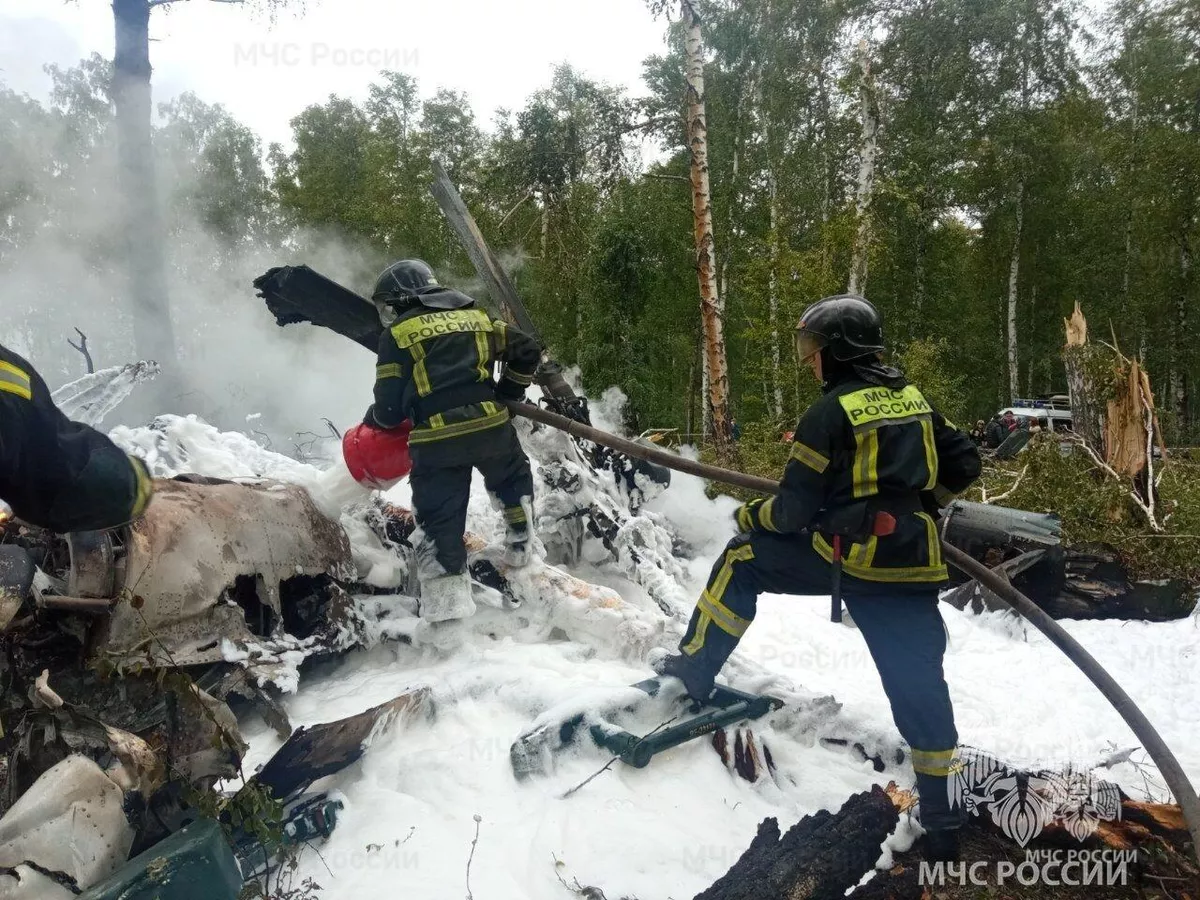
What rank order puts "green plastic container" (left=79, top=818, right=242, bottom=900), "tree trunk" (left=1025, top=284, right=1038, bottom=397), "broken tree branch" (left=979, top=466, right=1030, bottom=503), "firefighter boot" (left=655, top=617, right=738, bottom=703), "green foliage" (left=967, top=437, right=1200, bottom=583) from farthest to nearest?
"tree trunk" (left=1025, top=284, right=1038, bottom=397), "broken tree branch" (left=979, top=466, right=1030, bottom=503), "green foliage" (left=967, top=437, right=1200, bottom=583), "firefighter boot" (left=655, top=617, right=738, bottom=703), "green plastic container" (left=79, top=818, right=242, bottom=900)

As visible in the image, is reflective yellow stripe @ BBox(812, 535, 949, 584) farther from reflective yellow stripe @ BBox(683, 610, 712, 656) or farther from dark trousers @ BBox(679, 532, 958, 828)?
reflective yellow stripe @ BBox(683, 610, 712, 656)

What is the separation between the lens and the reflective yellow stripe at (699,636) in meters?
3.06

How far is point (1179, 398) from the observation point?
1689 centimetres

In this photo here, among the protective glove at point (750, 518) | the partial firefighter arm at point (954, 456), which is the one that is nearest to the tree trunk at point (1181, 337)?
the partial firefighter arm at point (954, 456)

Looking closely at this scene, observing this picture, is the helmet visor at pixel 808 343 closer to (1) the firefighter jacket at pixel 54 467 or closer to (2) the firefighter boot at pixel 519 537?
(2) the firefighter boot at pixel 519 537

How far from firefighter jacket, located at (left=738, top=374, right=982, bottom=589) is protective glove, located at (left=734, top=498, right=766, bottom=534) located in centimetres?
19

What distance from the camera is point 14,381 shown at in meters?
1.52

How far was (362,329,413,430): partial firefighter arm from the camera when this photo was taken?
12.1 feet

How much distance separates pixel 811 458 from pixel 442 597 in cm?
208

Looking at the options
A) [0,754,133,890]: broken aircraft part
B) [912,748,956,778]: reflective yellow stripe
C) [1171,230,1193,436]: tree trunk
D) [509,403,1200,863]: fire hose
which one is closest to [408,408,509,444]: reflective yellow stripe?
[509,403,1200,863]: fire hose

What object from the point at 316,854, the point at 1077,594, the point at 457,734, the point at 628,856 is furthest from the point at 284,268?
the point at 1077,594

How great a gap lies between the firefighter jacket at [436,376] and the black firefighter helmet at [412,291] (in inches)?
2.6

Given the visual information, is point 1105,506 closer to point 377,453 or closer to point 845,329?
point 845,329

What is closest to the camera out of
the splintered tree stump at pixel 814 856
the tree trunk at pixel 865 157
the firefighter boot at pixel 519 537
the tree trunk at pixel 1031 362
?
the splintered tree stump at pixel 814 856
